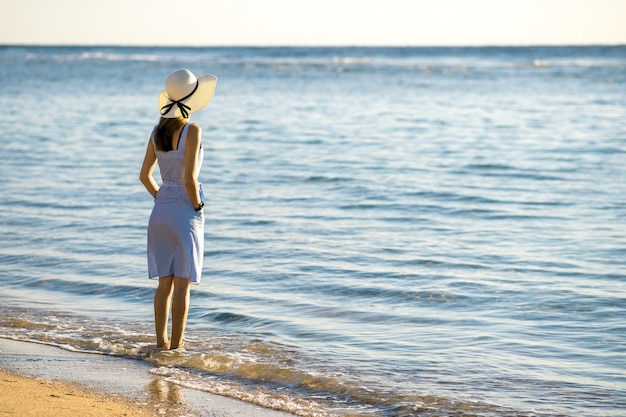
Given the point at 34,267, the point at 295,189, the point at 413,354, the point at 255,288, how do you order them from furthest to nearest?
the point at 295,189 → the point at 34,267 → the point at 255,288 → the point at 413,354

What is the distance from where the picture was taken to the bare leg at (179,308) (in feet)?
18.3

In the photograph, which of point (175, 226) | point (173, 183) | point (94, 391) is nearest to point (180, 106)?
point (173, 183)

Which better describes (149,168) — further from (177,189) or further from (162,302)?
(162,302)

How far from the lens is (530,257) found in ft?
28.6

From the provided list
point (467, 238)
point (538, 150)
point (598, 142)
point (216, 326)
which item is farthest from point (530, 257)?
point (598, 142)

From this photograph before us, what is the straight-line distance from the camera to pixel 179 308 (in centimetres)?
566

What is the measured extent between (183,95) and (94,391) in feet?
5.73

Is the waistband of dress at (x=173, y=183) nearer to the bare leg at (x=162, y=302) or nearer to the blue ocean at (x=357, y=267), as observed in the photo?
the bare leg at (x=162, y=302)

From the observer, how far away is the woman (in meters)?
5.26

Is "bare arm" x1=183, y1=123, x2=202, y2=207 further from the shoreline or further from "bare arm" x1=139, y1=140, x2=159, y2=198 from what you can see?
the shoreline

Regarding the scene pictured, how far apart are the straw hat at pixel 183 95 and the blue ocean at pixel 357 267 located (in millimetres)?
1573

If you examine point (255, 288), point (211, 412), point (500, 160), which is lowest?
point (211, 412)

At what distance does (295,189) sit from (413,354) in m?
6.93

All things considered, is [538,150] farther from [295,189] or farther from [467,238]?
[467,238]
